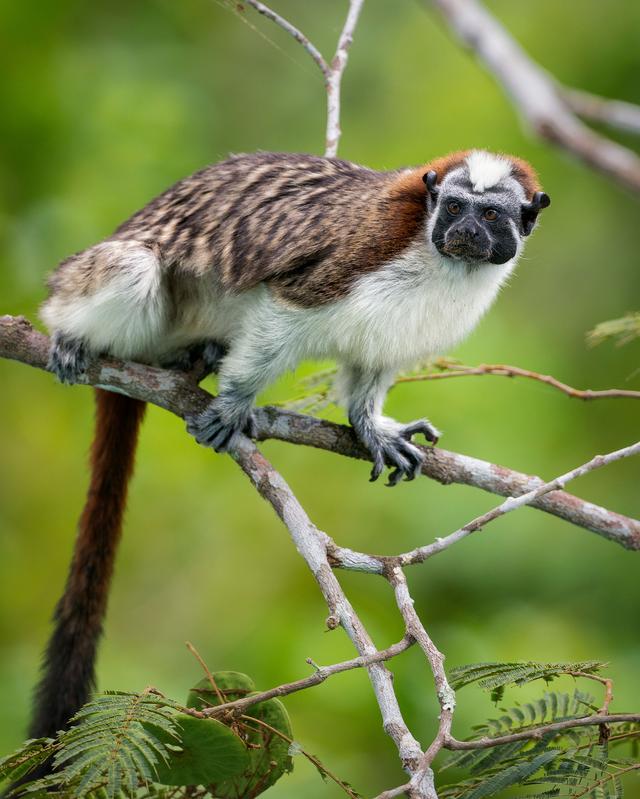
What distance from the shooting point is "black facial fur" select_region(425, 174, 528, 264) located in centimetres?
321

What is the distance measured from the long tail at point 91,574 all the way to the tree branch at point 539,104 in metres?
2.79

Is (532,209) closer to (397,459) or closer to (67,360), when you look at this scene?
(397,459)

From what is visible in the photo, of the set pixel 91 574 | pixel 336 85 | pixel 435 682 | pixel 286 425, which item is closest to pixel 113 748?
Result: pixel 435 682

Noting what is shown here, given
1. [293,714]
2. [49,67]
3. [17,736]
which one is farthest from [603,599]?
→ [49,67]

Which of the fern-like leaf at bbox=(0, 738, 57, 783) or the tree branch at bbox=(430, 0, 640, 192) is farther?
the fern-like leaf at bbox=(0, 738, 57, 783)

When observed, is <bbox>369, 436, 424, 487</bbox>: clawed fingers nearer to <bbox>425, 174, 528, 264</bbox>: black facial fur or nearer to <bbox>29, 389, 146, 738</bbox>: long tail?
<bbox>425, 174, 528, 264</bbox>: black facial fur

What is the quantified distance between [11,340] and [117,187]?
3.20 metres

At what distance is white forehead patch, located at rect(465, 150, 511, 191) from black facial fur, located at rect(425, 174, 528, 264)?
0.07 feet

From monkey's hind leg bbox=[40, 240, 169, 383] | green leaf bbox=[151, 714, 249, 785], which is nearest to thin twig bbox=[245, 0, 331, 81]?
monkey's hind leg bbox=[40, 240, 169, 383]

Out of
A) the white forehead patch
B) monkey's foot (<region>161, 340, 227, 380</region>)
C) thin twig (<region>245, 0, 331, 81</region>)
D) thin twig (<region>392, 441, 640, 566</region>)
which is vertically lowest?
thin twig (<region>392, 441, 640, 566</region>)

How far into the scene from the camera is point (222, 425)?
11.0 ft

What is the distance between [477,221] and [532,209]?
0.79 ft

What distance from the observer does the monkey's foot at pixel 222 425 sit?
11.0 ft

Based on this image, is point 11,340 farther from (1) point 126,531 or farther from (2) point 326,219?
(1) point 126,531
